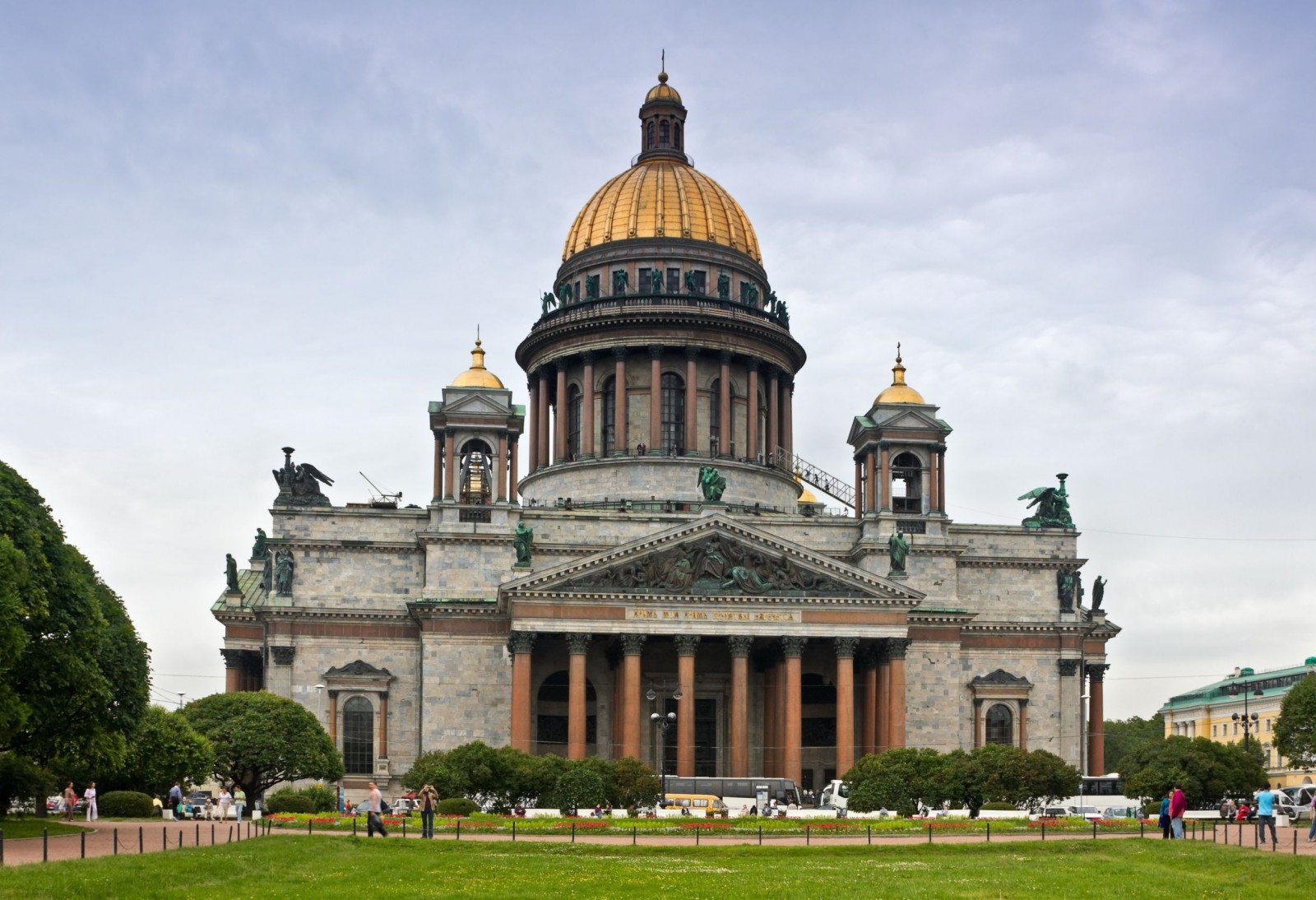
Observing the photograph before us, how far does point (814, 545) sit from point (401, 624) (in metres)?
21.9

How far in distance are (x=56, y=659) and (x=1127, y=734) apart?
154m

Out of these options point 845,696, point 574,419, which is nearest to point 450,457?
point 574,419

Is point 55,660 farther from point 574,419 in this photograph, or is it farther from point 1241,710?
point 1241,710

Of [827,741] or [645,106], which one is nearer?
[827,741]

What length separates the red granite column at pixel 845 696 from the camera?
8250 cm

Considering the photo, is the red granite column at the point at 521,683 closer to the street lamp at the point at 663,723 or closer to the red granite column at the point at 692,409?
the street lamp at the point at 663,723

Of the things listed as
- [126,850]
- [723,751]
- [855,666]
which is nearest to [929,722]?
[855,666]

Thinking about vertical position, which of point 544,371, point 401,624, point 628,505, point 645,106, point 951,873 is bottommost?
point 951,873

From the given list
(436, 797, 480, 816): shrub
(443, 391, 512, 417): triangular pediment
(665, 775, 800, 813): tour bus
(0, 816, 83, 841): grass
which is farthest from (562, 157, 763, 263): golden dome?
(0, 816, 83, 841): grass

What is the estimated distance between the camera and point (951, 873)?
42.1 metres

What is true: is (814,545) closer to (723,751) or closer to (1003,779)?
(723,751)

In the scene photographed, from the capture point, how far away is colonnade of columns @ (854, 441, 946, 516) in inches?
3622

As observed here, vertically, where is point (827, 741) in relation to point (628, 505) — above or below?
below

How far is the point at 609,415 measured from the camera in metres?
101
